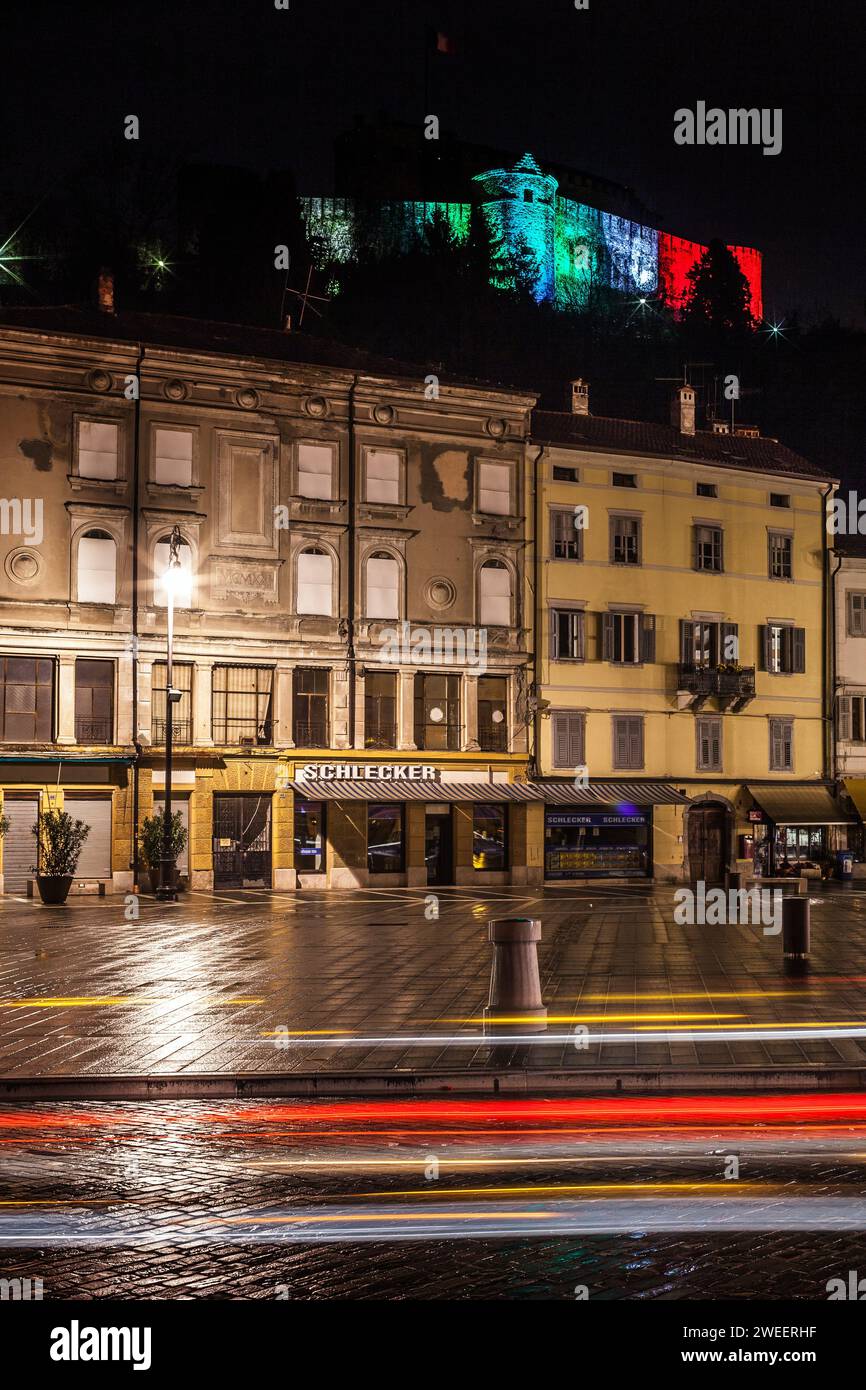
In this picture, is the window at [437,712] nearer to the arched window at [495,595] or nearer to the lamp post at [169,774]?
the arched window at [495,595]

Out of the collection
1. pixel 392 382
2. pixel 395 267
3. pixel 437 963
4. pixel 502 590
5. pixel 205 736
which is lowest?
pixel 437 963

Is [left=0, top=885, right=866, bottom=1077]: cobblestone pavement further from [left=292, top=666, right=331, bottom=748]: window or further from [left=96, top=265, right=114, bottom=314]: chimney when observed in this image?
[left=96, top=265, right=114, bottom=314]: chimney

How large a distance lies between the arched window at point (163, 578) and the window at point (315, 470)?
4487 mm

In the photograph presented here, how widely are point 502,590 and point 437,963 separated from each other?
27531mm

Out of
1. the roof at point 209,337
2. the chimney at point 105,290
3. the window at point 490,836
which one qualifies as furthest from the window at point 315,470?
the window at point 490,836

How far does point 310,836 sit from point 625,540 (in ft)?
50.2

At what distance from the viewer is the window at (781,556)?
54.5 meters

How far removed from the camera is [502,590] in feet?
162

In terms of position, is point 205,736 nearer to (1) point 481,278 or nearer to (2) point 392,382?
(2) point 392,382

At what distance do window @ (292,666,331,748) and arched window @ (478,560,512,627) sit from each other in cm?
601

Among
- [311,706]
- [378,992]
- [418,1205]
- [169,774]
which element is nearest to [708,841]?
[311,706]

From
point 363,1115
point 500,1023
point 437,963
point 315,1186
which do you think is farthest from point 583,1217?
point 437,963

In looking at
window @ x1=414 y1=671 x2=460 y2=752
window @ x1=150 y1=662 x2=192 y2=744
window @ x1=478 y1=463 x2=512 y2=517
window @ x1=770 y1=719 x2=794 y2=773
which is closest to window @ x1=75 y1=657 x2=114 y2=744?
window @ x1=150 y1=662 x2=192 y2=744

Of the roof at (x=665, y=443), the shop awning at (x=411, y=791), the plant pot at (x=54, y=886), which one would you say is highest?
the roof at (x=665, y=443)
